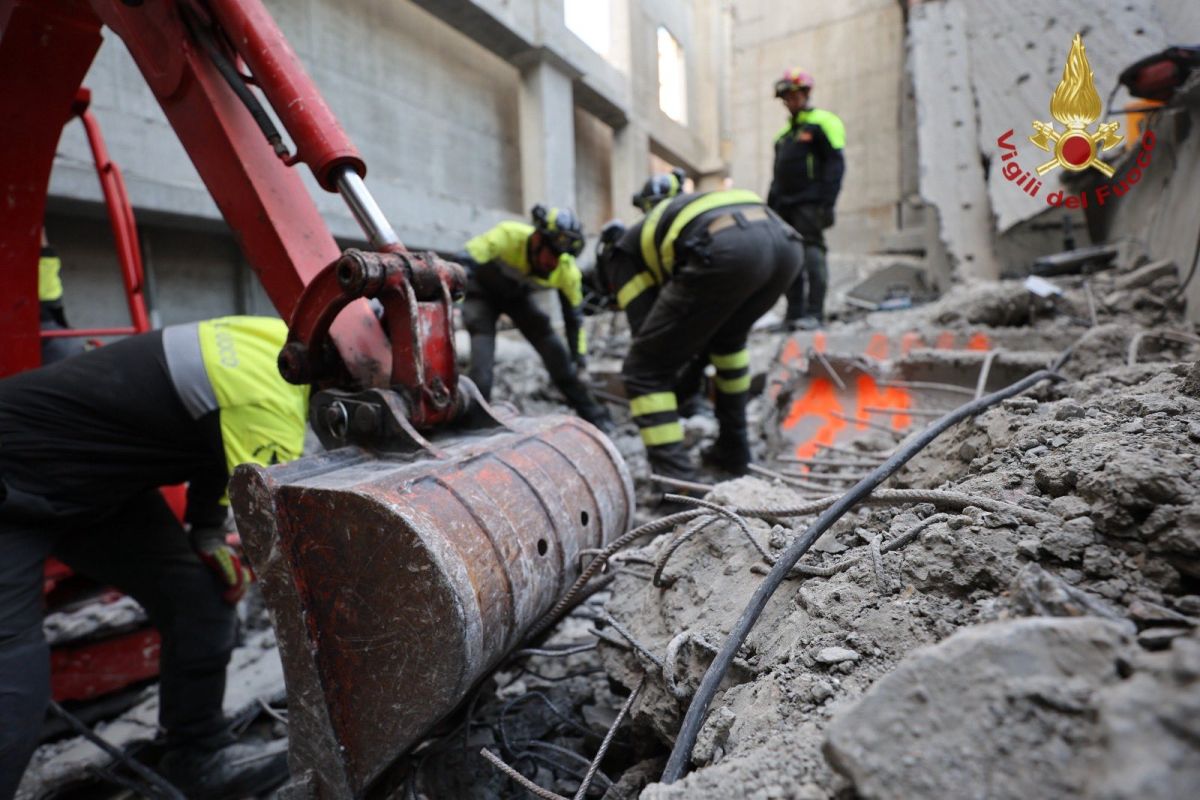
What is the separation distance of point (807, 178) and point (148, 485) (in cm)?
485

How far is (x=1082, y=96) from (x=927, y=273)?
6.77 metres

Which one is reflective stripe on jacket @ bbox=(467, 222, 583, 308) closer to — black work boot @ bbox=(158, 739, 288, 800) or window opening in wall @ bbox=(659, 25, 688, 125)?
black work boot @ bbox=(158, 739, 288, 800)

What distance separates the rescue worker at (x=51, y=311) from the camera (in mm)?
2375

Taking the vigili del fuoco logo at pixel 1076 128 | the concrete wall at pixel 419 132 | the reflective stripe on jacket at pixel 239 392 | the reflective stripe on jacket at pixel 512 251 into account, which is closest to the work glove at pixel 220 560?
the reflective stripe on jacket at pixel 239 392

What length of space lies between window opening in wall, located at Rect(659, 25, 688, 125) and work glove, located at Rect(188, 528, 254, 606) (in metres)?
12.5

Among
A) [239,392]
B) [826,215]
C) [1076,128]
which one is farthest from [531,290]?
[1076,128]

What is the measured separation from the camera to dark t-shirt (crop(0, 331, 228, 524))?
1486mm

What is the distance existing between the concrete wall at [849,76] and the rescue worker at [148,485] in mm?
9637

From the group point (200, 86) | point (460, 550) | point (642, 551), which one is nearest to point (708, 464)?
point (642, 551)

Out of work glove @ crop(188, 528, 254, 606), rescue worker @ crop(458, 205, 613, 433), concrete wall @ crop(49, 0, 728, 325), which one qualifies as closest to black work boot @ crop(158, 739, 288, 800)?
work glove @ crop(188, 528, 254, 606)

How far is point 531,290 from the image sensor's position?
4.65 metres

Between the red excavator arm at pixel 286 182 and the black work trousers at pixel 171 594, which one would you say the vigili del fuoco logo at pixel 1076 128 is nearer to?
the red excavator arm at pixel 286 182

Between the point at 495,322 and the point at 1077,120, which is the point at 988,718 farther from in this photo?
the point at 495,322

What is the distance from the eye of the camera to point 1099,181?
4.25 m
